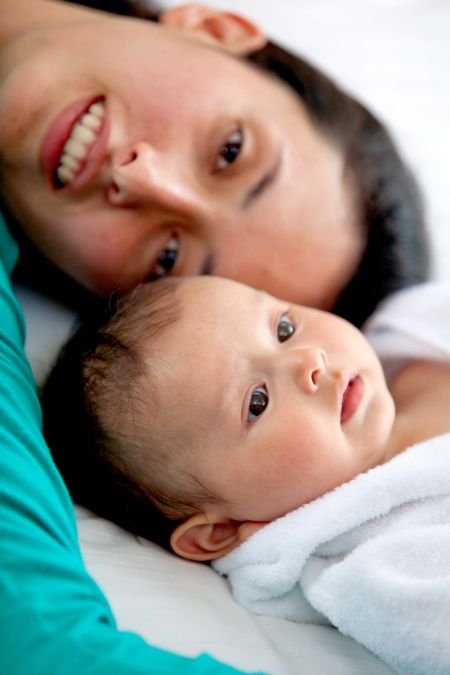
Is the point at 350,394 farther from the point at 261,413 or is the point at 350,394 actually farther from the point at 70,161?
the point at 70,161

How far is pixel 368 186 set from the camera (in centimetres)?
140

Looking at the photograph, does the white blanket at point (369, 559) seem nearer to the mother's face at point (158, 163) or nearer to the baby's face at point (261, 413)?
the baby's face at point (261, 413)

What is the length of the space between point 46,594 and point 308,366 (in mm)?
457

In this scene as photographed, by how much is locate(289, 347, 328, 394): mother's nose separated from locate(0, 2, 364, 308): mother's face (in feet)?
0.88

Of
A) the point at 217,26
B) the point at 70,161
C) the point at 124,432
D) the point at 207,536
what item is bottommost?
the point at 207,536

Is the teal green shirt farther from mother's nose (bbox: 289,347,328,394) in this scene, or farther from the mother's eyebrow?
the mother's eyebrow

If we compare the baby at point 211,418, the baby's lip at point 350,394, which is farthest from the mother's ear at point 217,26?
→ the baby's lip at point 350,394

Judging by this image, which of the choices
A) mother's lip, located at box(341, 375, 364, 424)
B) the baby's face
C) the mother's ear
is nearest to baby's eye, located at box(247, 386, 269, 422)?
the baby's face

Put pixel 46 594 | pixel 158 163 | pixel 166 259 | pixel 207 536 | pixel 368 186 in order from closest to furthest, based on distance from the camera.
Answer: pixel 46 594 → pixel 207 536 → pixel 158 163 → pixel 166 259 → pixel 368 186

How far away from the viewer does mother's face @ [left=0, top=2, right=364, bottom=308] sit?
3.89ft

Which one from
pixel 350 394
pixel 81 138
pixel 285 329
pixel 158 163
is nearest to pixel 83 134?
pixel 81 138

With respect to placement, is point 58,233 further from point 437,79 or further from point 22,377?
point 437,79

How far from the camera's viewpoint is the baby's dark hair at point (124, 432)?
1020 mm

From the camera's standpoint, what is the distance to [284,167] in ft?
4.12
